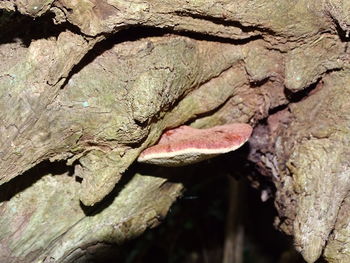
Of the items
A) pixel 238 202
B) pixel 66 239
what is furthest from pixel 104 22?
pixel 238 202

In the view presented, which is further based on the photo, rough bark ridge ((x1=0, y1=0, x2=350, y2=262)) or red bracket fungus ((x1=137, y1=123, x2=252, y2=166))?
red bracket fungus ((x1=137, y1=123, x2=252, y2=166))

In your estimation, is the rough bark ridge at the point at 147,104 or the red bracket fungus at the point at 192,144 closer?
the rough bark ridge at the point at 147,104

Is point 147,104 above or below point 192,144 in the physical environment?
above

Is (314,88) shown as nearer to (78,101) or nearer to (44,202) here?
(78,101)

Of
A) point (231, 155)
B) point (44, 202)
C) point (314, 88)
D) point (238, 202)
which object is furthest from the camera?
point (238, 202)
